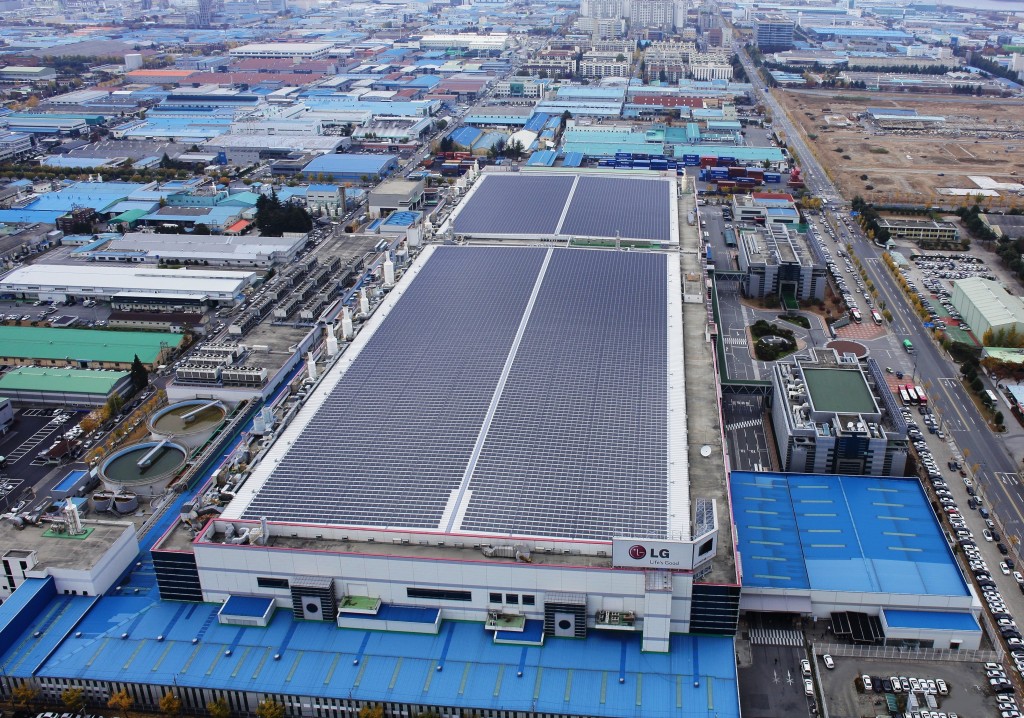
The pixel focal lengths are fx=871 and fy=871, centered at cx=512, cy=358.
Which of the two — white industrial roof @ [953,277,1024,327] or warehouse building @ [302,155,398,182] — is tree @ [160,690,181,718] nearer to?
white industrial roof @ [953,277,1024,327]

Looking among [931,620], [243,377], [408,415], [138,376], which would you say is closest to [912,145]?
[931,620]

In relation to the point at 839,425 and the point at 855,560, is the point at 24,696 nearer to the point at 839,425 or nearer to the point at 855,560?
the point at 855,560

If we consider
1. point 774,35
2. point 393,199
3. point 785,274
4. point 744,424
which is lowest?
point 744,424

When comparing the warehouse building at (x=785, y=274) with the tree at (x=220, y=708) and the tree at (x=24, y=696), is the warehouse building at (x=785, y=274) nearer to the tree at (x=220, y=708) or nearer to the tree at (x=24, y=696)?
the tree at (x=220, y=708)

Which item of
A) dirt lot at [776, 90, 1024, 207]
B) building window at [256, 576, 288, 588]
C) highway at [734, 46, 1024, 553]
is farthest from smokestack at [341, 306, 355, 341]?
dirt lot at [776, 90, 1024, 207]

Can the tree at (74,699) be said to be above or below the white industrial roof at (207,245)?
below

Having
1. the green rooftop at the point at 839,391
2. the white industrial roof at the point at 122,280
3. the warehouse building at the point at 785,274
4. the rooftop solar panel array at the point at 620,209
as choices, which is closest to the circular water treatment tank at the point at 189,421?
the white industrial roof at the point at 122,280

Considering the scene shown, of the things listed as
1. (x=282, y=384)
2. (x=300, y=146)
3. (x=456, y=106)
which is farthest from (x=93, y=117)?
(x=282, y=384)
